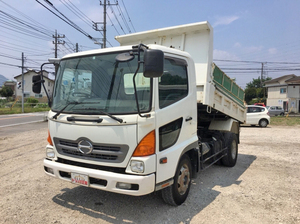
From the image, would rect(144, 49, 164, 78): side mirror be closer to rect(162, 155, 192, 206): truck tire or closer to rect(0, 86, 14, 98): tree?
rect(162, 155, 192, 206): truck tire

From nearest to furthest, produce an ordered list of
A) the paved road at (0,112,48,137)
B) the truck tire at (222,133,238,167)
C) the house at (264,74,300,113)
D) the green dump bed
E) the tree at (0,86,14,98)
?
the green dump bed → the truck tire at (222,133,238,167) → the paved road at (0,112,48,137) → the house at (264,74,300,113) → the tree at (0,86,14,98)

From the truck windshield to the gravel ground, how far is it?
5.15 feet

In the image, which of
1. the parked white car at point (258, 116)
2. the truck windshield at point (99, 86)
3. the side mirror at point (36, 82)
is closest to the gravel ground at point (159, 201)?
the truck windshield at point (99, 86)

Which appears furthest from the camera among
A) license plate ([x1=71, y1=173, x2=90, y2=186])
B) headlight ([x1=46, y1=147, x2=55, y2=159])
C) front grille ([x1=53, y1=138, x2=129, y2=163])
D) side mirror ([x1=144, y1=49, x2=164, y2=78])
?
headlight ([x1=46, y1=147, x2=55, y2=159])

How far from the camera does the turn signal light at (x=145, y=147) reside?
9.68 feet

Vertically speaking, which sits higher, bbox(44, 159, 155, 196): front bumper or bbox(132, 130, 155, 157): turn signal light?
bbox(132, 130, 155, 157): turn signal light

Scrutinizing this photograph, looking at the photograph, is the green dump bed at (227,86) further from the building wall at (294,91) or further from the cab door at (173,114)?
the building wall at (294,91)

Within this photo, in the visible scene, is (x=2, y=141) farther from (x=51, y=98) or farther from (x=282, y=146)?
(x=282, y=146)

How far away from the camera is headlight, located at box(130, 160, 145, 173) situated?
2924 millimetres

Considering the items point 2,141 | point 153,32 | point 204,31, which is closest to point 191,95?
point 204,31

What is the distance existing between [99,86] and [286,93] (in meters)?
44.8

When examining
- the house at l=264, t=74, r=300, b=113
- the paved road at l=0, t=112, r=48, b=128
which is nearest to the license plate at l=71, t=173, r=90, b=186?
the paved road at l=0, t=112, r=48, b=128

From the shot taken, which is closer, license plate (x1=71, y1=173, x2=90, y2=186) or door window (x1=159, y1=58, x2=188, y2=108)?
license plate (x1=71, y1=173, x2=90, y2=186)

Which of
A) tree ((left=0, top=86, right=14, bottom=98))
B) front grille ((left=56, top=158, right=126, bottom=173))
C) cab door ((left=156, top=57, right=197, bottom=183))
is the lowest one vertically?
front grille ((left=56, top=158, right=126, bottom=173))
